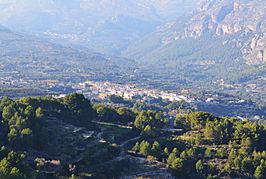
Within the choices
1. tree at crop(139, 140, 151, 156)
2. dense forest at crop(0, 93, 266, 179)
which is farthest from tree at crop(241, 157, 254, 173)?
tree at crop(139, 140, 151, 156)

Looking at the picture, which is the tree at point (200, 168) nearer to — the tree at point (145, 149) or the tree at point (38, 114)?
the tree at point (145, 149)

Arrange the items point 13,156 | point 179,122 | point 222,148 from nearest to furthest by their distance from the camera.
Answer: point 13,156 → point 222,148 → point 179,122

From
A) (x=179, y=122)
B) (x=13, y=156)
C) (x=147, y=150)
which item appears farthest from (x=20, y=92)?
(x=13, y=156)

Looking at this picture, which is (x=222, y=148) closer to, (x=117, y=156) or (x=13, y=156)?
(x=117, y=156)

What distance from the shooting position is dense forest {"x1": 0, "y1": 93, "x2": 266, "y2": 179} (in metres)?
62.3

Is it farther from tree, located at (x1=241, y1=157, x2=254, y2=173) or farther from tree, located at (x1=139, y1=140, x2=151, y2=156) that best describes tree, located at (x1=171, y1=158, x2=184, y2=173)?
tree, located at (x1=241, y1=157, x2=254, y2=173)

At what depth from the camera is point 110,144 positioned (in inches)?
2864

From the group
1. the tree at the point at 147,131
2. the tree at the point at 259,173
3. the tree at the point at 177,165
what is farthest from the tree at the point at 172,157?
the tree at the point at 147,131

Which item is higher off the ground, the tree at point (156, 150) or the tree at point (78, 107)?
the tree at point (78, 107)

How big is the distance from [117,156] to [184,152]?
949cm

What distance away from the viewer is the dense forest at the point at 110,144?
204ft

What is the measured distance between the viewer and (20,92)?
171875 mm

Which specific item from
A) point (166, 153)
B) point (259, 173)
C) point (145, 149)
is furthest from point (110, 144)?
point (259, 173)

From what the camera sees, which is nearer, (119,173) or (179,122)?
(119,173)
